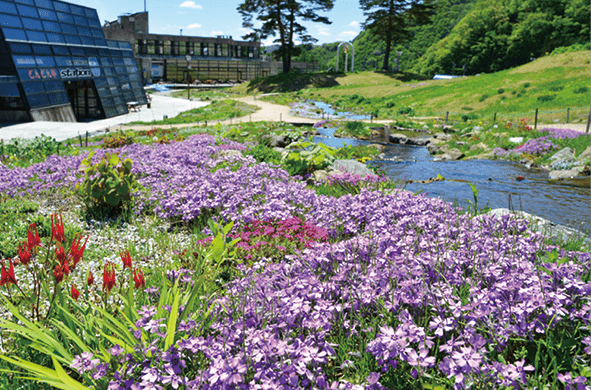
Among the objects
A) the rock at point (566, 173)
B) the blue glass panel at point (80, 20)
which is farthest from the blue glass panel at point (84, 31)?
the rock at point (566, 173)

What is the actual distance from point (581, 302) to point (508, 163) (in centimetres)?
1128

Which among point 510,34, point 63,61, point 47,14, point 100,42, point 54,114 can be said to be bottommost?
point 54,114

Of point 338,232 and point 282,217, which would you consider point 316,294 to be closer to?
point 338,232

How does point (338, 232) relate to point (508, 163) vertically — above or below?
above

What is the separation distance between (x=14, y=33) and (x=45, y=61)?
6.74ft

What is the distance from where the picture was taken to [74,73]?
2558cm

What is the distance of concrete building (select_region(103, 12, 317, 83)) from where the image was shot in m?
68.6

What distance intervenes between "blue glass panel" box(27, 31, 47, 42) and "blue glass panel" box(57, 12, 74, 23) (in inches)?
139

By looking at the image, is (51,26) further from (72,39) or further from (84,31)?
(84,31)

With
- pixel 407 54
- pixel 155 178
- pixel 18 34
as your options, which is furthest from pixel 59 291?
pixel 407 54

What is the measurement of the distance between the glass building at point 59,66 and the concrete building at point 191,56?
3232 centimetres

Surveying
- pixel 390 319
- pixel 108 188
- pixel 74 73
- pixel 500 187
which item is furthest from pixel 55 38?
pixel 390 319

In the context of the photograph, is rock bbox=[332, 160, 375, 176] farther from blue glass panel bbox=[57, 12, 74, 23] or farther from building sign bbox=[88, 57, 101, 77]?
blue glass panel bbox=[57, 12, 74, 23]

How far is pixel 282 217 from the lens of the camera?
500cm
